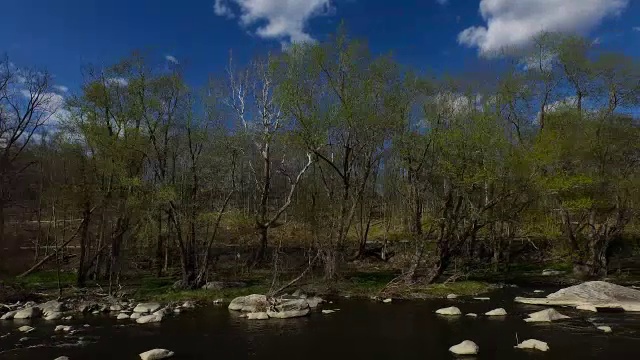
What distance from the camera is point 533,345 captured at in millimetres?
16750

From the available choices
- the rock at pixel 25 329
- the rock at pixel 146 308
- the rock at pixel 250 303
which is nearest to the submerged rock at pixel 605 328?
the rock at pixel 250 303

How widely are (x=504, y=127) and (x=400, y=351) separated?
23.4m

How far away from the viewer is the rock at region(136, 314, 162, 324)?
2264cm

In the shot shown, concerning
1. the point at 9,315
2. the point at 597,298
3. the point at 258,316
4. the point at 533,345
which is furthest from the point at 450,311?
the point at 9,315

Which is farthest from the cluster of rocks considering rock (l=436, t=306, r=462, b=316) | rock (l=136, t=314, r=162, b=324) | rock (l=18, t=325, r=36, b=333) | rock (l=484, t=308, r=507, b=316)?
rock (l=18, t=325, r=36, b=333)

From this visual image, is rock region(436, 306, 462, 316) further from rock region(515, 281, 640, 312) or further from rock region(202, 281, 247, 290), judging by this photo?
rock region(202, 281, 247, 290)

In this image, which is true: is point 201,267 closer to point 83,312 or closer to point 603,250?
point 83,312

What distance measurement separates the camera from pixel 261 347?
17.9 metres

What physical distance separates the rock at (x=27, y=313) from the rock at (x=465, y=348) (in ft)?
64.1

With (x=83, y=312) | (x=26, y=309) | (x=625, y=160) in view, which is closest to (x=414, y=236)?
(x=625, y=160)

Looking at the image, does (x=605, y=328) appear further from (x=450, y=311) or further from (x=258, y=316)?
(x=258, y=316)

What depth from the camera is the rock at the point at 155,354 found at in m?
16.2

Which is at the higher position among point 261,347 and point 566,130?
point 566,130

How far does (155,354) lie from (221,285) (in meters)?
14.4
